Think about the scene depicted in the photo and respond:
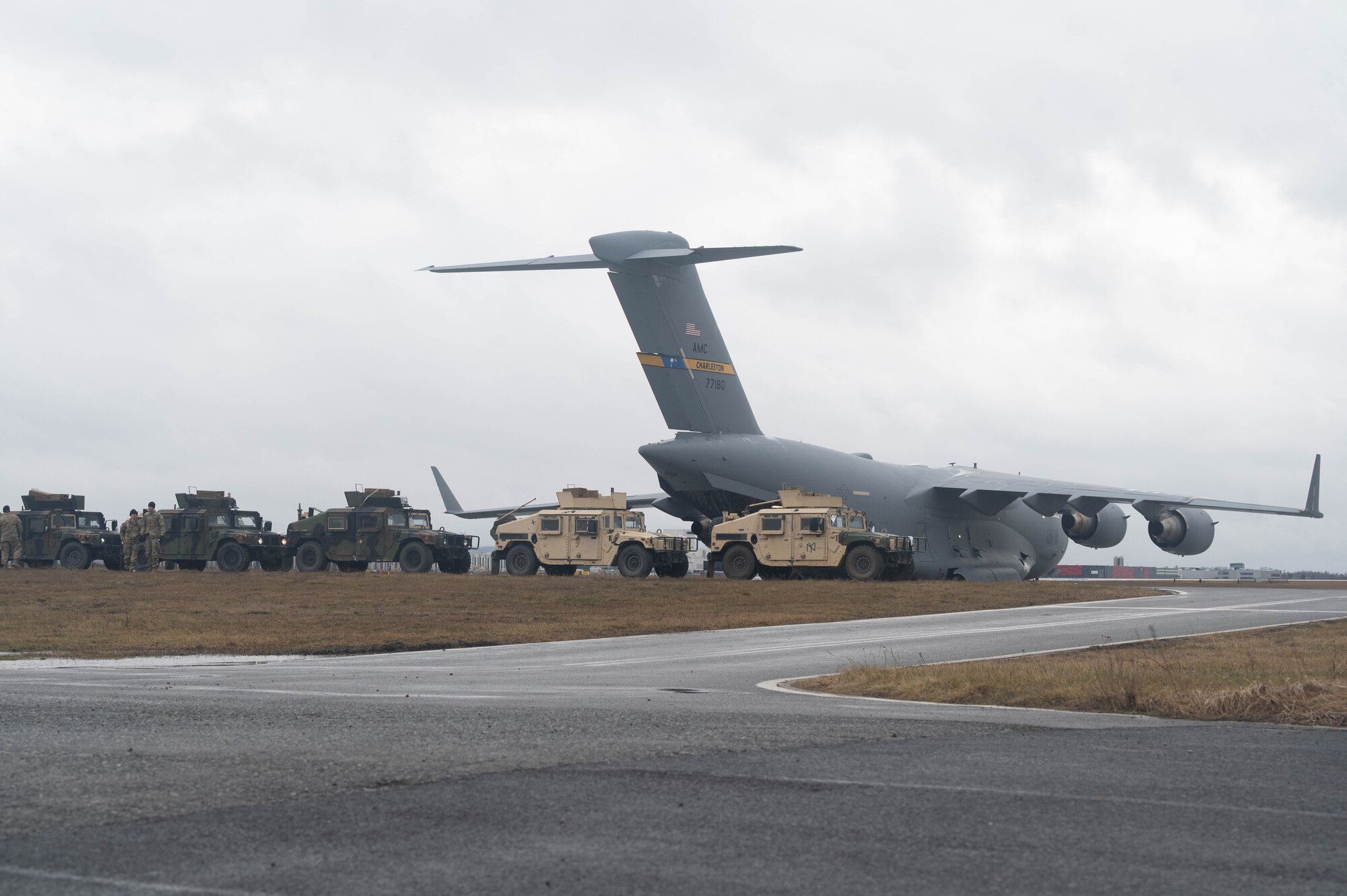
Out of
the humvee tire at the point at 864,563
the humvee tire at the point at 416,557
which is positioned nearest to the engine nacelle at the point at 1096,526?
the humvee tire at the point at 864,563

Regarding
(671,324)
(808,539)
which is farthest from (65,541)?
(808,539)

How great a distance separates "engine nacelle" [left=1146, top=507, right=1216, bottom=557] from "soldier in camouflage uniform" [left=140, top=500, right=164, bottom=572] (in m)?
34.0

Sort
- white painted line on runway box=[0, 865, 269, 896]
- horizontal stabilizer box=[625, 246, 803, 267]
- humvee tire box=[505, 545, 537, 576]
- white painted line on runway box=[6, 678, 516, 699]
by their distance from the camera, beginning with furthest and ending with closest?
humvee tire box=[505, 545, 537, 576], horizontal stabilizer box=[625, 246, 803, 267], white painted line on runway box=[6, 678, 516, 699], white painted line on runway box=[0, 865, 269, 896]

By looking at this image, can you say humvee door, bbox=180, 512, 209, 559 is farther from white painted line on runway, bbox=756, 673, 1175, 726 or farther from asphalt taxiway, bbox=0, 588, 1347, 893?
white painted line on runway, bbox=756, 673, 1175, 726

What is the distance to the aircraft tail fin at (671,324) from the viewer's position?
138 ft

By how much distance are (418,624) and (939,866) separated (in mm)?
19436

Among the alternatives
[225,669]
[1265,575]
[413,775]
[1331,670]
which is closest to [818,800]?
[413,775]

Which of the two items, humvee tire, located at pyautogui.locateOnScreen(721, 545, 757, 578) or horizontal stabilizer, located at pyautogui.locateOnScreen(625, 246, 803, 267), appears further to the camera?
humvee tire, located at pyautogui.locateOnScreen(721, 545, 757, 578)

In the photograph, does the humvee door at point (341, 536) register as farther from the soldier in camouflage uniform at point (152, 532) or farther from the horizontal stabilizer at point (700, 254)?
the horizontal stabilizer at point (700, 254)

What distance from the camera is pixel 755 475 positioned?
43281 mm

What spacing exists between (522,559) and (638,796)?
122ft

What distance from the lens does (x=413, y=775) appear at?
6906 mm

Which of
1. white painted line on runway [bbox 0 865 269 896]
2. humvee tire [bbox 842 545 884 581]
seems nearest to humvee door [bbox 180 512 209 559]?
humvee tire [bbox 842 545 884 581]

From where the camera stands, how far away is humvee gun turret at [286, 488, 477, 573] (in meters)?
45.8
